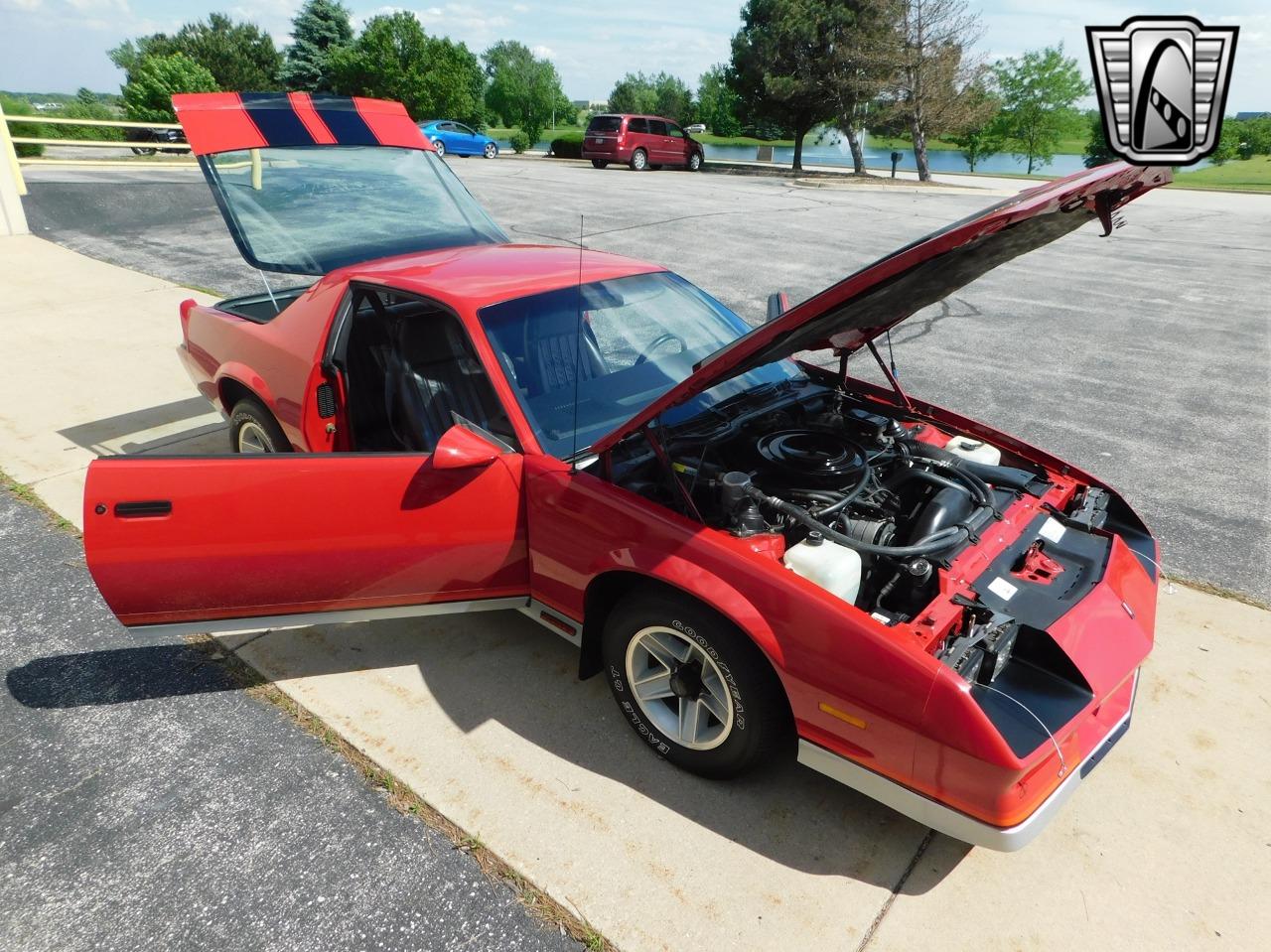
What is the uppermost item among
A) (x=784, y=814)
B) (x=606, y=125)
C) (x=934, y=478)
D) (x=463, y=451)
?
(x=606, y=125)

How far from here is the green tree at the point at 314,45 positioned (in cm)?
4491

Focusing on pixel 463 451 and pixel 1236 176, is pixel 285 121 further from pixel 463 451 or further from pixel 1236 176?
pixel 1236 176

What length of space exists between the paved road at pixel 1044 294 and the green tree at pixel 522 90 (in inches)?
1961

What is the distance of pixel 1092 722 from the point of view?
2.28m

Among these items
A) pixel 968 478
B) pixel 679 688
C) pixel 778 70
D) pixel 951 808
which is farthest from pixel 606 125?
pixel 951 808

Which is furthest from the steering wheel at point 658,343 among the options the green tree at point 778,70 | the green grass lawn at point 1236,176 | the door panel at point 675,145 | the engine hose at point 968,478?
the green tree at point 778,70

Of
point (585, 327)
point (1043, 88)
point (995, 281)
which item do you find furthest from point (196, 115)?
point (1043, 88)

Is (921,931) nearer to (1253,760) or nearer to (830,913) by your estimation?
(830,913)

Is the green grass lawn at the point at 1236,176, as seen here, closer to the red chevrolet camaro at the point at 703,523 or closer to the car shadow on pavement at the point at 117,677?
the red chevrolet camaro at the point at 703,523

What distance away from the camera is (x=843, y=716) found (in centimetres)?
222

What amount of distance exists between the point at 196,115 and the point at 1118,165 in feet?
14.2

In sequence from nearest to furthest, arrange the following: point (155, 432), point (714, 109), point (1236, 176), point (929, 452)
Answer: point (929, 452) < point (155, 432) < point (1236, 176) < point (714, 109)

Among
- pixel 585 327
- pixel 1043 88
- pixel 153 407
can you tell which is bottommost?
pixel 153 407
